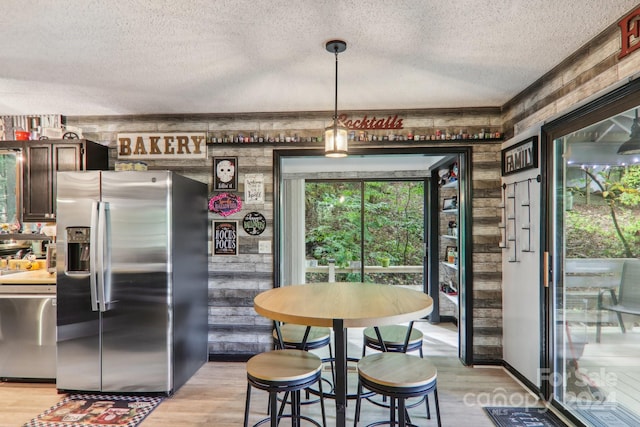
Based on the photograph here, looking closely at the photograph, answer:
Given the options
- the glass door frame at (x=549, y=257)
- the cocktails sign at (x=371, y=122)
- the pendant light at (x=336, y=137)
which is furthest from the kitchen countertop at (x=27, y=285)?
the glass door frame at (x=549, y=257)

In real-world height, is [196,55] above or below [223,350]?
above

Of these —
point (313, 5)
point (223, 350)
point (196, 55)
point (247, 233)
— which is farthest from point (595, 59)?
point (223, 350)

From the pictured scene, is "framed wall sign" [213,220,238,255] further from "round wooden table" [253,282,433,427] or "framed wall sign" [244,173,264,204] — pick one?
"round wooden table" [253,282,433,427]

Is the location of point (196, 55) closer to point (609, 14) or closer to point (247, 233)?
point (247, 233)

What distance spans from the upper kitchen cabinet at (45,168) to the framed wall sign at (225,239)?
140 cm

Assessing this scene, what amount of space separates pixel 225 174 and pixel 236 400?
6.87 ft

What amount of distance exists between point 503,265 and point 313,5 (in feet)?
9.63

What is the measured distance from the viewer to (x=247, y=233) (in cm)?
362

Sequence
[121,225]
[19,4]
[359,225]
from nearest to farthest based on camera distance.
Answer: [19,4]
[121,225]
[359,225]

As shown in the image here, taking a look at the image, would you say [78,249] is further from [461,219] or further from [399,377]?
[461,219]

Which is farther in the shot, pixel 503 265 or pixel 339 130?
pixel 503 265

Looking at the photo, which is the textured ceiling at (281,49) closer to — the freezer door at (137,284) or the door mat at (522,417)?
the freezer door at (137,284)

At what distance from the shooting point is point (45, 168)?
3385mm

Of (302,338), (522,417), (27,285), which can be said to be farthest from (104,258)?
(522,417)
